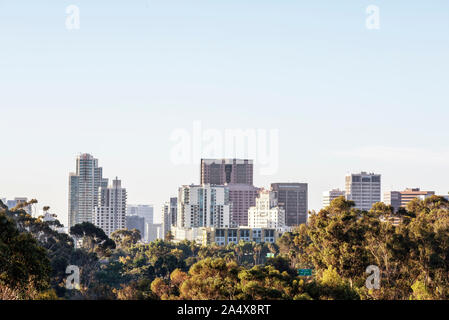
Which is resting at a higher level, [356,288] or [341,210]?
[341,210]

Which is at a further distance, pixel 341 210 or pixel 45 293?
pixel 341 210

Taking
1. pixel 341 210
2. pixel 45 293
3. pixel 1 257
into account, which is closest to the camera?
pixel 1 257

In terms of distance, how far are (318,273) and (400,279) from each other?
8933 mm

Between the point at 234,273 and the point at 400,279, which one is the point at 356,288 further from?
the point at 234,273

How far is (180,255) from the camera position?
13438cm

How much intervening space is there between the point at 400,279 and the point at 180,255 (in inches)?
2739

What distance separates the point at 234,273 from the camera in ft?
184

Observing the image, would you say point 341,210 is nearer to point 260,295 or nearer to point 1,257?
point 260,295

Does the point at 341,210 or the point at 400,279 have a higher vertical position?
the point at 341,210
